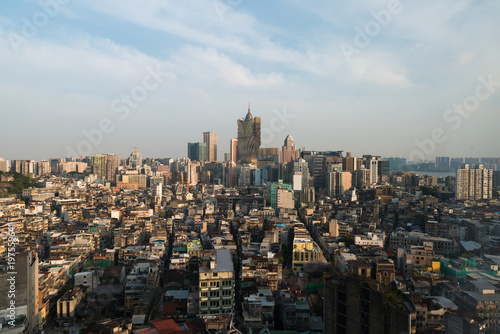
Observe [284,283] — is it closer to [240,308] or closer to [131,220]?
[240,308]

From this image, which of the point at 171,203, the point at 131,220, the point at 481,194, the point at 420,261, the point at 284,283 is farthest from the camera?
the point at 171,203

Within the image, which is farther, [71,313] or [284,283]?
[284,283]

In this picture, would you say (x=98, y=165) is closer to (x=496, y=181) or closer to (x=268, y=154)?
(x=268, y=154)

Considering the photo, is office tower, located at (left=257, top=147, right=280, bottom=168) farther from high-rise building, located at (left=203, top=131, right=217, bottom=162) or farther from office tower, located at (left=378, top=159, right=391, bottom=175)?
office tower, located at (left=378, top=159, right=391, bottom=175)

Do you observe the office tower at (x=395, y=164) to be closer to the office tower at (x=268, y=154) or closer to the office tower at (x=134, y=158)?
the office tower at (x=268, y=154)

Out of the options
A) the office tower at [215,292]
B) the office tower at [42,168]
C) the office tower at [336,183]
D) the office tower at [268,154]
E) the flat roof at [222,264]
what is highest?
the office tower at [268,154]

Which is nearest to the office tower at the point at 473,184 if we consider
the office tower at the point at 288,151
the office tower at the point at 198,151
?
the office tower at the point at 288,151

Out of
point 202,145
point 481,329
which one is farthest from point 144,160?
point 481,329

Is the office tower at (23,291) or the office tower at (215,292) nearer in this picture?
the office tower at (23,291)
